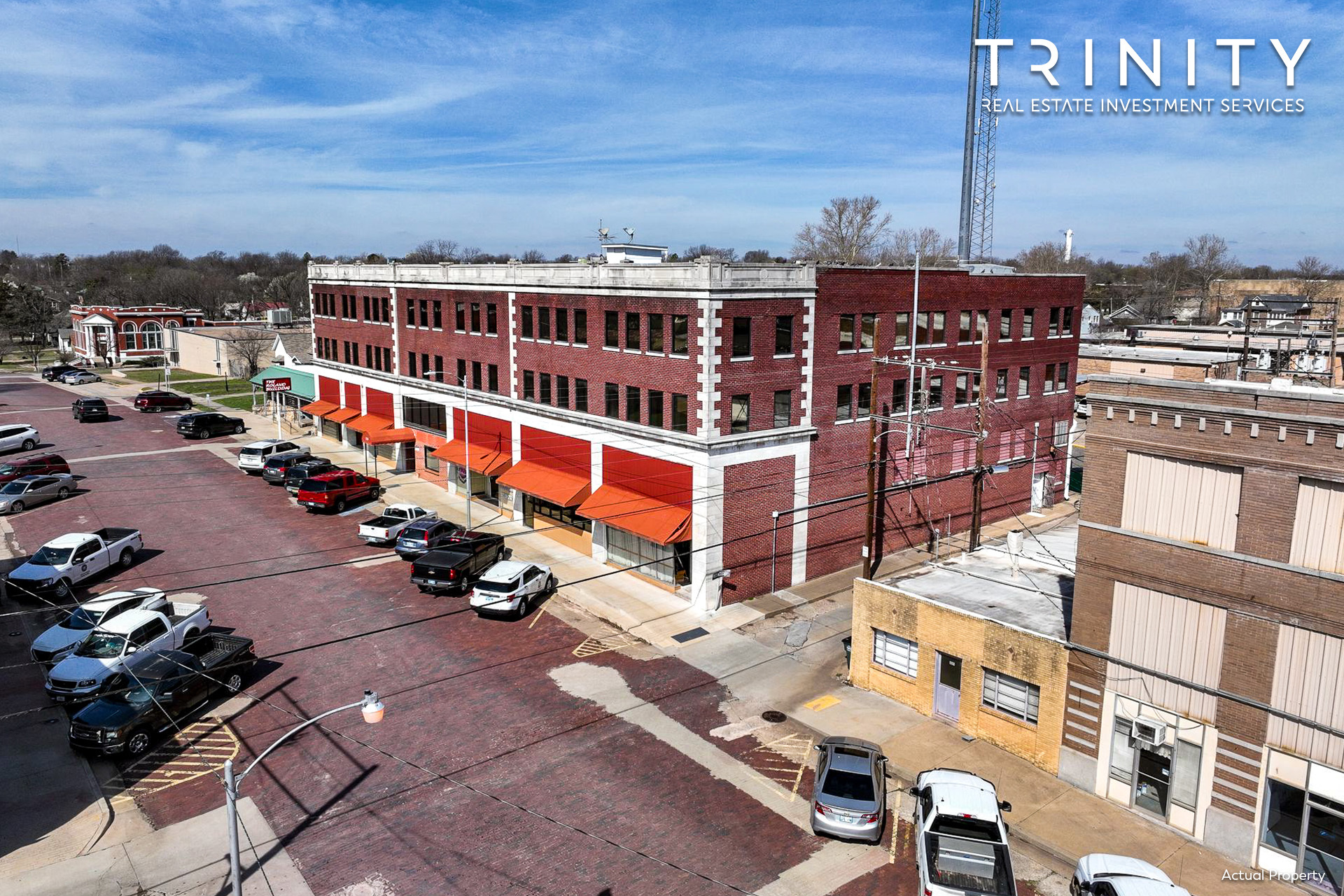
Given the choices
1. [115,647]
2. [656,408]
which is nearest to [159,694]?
[115,647]

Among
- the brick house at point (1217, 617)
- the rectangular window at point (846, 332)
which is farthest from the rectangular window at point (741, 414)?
the brick house at point (1217, 617)

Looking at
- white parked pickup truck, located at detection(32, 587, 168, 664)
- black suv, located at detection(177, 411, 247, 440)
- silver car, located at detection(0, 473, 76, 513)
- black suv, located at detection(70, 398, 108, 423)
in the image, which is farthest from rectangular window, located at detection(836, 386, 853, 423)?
black suv, located at detection(70, 398, 108, 423)

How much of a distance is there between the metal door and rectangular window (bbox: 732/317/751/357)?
45.6 feet

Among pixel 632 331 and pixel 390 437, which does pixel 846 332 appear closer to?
pixel 632 331

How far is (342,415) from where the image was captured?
196 feet

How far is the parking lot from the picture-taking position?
61.0 ft

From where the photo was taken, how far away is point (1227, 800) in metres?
18.9

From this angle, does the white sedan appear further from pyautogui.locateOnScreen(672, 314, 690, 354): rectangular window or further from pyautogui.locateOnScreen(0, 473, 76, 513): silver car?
pyautogui.locateOnScreen(0, 473, 76, 513): silver car

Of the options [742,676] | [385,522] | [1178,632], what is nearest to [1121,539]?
[1178,632]

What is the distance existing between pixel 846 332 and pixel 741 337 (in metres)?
6.05

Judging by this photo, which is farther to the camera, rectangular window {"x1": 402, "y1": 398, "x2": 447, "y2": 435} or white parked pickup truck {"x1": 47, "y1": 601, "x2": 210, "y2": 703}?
rectangular window {"x1": 402, "y1": 398, "x2": 447, "y2": 435}

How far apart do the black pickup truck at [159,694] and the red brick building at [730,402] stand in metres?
14.3

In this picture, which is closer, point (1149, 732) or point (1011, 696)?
point (1149, 732)

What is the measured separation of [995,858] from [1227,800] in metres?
5.97
